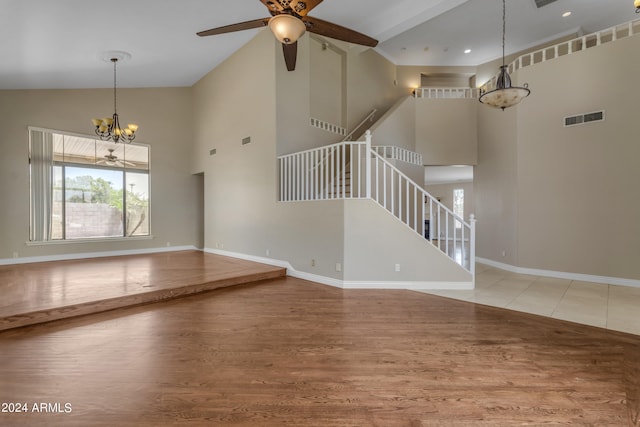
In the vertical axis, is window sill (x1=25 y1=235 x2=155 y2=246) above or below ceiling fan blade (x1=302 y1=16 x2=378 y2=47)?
below

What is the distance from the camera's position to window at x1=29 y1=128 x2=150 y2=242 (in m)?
5.95

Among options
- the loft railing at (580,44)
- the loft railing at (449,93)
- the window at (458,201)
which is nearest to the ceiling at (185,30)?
the loft railing at (580,44)

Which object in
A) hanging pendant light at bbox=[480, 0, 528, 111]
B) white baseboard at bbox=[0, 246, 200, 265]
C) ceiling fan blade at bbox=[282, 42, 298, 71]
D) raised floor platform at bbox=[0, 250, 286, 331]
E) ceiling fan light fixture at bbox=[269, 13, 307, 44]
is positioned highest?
ceiling fan blade at bbox=[282, 42, 298, 71]

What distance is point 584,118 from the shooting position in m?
5.21

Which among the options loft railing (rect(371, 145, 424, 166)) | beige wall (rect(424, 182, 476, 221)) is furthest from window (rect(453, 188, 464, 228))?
loft railing (rect(371, 145, 424, 166))

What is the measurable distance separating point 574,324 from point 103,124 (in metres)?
7.54

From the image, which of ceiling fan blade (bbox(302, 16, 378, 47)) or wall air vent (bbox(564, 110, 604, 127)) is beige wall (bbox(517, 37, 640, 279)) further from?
ceiling fan blade (bbox(302, 16, 378, 47))

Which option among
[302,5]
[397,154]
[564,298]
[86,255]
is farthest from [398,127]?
[86,255]

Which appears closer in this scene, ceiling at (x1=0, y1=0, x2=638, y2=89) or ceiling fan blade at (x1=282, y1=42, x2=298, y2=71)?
ceiling fan blade at (x1=282, y1=42, x2=298, y2=71)

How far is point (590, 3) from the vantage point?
6086 millimetres

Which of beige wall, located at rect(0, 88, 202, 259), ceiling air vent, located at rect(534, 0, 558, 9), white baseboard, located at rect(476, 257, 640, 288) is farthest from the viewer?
ceiling air vent, located at rect(534, 0, 558, 9)

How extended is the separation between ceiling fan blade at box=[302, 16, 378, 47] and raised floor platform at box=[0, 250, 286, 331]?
3.71 metres

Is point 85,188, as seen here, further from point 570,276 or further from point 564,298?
point 570,276

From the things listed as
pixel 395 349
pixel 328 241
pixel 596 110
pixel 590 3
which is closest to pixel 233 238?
pixel 328 241
